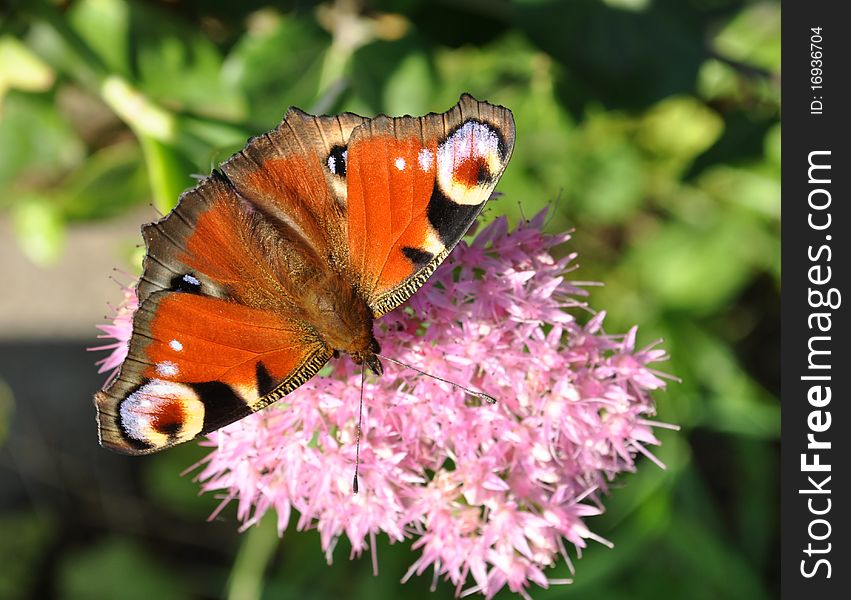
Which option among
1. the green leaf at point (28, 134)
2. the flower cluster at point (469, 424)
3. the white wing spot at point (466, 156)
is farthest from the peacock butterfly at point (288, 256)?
the green leaf at point (28, 134)

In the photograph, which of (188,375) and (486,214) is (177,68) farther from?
(188,375)

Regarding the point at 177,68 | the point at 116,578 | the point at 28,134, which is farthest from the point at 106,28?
the point at 116,578

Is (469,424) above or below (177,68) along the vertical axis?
below

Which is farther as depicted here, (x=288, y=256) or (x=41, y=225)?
(x=41, y=225)

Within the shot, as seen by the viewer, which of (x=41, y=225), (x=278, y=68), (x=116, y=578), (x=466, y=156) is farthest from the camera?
(x=116, y=578)

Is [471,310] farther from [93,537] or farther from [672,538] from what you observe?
[93,537]

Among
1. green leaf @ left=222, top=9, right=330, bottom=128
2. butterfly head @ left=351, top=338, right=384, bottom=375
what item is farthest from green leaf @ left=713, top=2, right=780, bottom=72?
butterfly head @ left=351, top=338, right=384, bottom=375

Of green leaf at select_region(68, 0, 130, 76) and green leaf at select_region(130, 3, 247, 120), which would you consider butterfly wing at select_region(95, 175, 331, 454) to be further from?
green leaf at select_region(68, 0, 130, 76)
